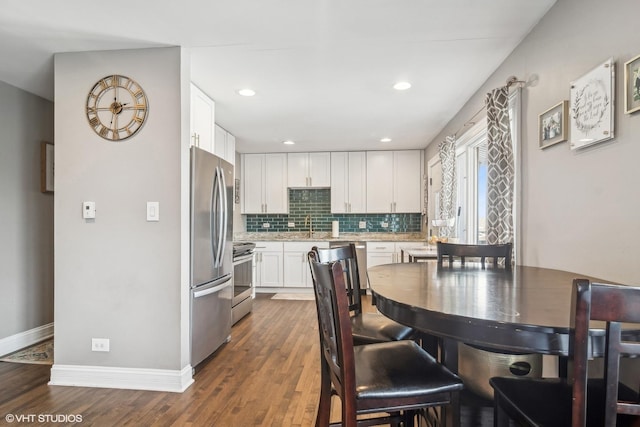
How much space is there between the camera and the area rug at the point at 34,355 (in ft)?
9.14

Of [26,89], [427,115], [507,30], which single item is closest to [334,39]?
[507,30]

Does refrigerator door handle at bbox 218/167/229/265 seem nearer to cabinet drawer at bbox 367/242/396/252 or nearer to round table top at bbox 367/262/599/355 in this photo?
round table top at bbox 367/262/599/355

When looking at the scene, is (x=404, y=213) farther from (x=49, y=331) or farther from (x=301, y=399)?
(x=49, y=331)

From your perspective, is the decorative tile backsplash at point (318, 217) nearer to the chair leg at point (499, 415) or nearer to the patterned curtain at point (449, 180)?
the patterned curtain at point (449, 180)

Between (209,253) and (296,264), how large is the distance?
2883 millimetres

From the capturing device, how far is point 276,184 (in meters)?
5.93

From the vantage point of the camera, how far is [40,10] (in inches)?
75.7

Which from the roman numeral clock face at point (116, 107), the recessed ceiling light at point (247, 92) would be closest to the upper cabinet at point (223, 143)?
the recessed ceiling light at point (247, 92)

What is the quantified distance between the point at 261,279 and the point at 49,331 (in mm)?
2738

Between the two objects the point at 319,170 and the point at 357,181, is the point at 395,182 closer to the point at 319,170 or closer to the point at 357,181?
the point at 357,181

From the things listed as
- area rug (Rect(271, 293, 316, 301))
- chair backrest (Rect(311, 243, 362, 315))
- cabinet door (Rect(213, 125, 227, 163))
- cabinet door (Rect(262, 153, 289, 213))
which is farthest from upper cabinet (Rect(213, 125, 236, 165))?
chair backrest (Rect(311, 243, 362, 315))

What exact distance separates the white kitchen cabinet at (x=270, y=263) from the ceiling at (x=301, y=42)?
8.16ft

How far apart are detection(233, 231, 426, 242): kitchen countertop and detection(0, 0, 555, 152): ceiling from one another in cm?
242

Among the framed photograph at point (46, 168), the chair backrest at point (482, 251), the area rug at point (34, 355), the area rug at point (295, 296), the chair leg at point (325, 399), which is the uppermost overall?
the framed photograph at point (46, 168)
